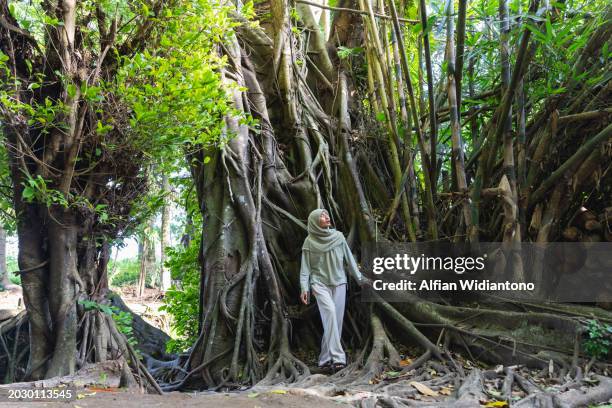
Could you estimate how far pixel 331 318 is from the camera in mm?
4395

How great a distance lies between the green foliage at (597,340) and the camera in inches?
147

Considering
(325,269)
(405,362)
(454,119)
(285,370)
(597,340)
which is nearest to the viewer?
(597,340)

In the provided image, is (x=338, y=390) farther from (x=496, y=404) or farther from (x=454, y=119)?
(x=454, y=119)

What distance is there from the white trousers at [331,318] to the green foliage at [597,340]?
192 cm

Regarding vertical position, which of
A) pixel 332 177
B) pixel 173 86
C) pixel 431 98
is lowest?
pixel 332 177

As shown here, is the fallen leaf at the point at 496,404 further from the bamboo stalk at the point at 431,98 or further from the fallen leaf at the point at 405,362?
the bamboo stalk at the point at 431,98

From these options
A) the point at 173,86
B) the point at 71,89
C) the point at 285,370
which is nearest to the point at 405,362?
the point at 285,370

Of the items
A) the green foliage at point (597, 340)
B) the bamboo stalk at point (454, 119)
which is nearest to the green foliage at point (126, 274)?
the bamboo stalk at point (454, 119)

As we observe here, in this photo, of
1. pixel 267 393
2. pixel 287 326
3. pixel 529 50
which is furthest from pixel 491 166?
pixel 267 393

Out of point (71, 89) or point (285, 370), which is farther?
point (285, 370)

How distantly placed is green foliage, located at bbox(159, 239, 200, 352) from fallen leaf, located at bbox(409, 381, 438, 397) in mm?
3867

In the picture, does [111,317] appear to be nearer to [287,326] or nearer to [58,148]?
[58,148]

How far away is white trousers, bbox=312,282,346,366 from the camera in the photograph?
4.33 meters

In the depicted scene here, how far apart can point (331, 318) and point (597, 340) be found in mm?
2078
